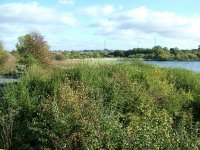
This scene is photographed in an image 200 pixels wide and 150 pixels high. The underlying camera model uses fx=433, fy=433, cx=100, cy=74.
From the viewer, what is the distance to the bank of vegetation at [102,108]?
32.0 feet

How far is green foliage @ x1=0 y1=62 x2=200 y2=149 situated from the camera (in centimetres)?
973

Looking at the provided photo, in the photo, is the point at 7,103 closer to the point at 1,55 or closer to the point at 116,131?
the point at 116,131

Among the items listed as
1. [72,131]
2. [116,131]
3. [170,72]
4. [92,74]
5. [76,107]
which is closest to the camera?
[116,131]

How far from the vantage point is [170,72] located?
67.6 feet

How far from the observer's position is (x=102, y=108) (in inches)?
527

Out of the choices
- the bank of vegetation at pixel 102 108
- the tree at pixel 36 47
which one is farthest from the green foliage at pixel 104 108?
the tree at pixel 36 47

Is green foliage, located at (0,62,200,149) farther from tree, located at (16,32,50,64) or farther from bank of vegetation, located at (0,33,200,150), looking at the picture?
tree, located at (16,32,50,64)

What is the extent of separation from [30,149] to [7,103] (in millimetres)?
3098

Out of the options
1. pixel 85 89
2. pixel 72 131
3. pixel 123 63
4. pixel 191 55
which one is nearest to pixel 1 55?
pixel 191 55

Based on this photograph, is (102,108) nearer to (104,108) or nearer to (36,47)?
(104,108)

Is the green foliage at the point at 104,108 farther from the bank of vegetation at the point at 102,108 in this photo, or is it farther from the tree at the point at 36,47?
the tree at the point at 36,47

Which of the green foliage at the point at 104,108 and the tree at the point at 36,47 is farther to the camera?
the tree at the point at 36,47

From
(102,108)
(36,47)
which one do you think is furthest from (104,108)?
(36,47)

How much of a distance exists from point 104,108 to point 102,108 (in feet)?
0.90
